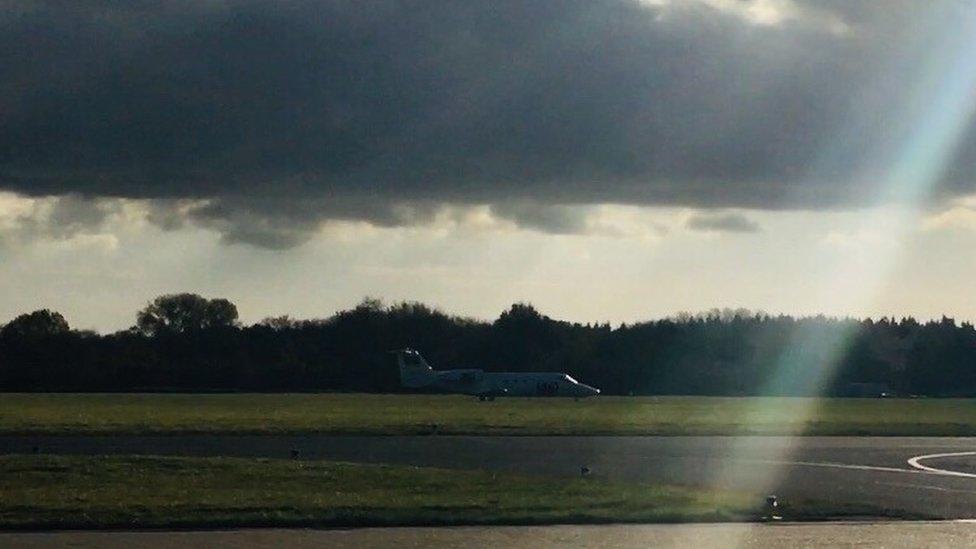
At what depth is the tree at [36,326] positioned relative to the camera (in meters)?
147

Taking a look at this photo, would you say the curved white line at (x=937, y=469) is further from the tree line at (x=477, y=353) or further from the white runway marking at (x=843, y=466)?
the tree line at (x=477, y=353)

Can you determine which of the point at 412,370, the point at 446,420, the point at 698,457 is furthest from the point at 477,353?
the point at 698,457

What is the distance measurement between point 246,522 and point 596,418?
52356 mm

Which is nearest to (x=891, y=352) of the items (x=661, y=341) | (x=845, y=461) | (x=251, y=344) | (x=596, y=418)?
(x=661, y=341)

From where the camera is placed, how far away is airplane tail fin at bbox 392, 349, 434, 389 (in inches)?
4953

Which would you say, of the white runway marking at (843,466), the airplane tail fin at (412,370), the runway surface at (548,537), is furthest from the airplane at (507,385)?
the runway surface at (548,537)

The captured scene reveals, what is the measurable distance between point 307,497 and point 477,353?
13416 cm

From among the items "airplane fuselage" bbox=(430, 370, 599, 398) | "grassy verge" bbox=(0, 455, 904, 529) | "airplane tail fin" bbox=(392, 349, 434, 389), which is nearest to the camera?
"grassy verge" bbox=(0, 455, 904, 529)

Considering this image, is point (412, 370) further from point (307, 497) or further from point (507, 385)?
point (307, 497)

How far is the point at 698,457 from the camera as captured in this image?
139 feet

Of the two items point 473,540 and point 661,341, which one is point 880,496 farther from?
point 661,341

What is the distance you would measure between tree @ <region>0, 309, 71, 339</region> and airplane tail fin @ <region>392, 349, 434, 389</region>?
135 ft

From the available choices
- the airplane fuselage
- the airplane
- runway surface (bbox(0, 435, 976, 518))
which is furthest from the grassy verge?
the airplane fuselage

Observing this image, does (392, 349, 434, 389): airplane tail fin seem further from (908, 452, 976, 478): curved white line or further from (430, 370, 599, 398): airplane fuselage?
(908, 452, 976, 478): curved white line
